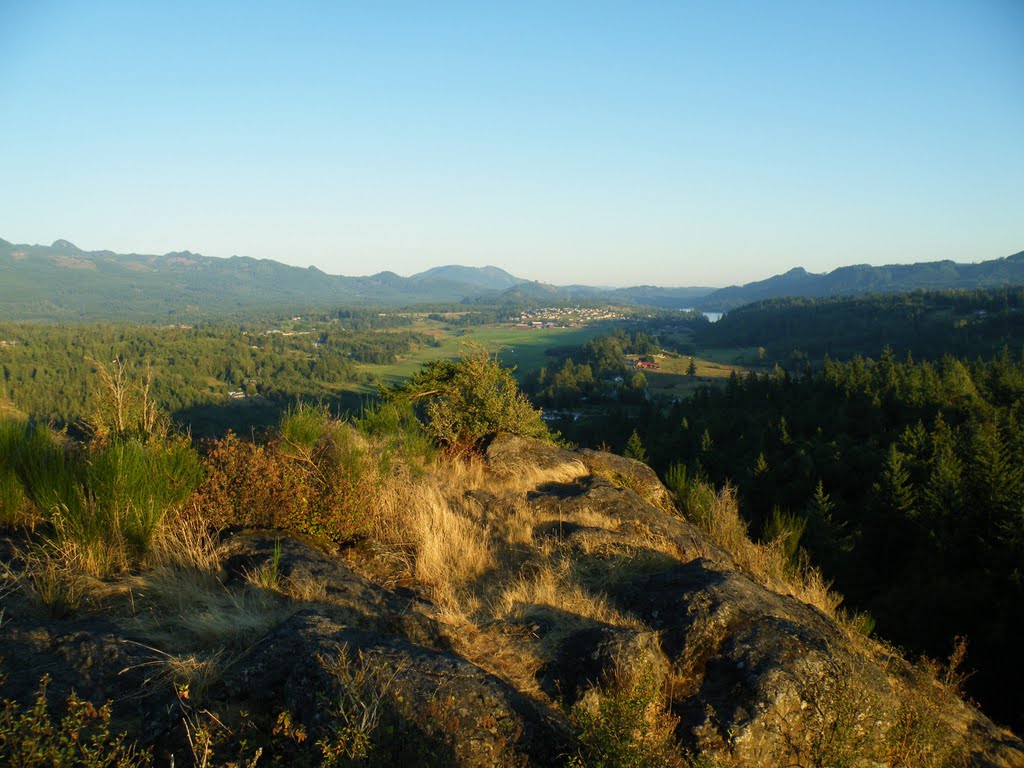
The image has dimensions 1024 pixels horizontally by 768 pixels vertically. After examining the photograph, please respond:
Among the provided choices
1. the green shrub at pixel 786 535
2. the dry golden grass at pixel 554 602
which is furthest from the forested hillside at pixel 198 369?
the dry golden grass at pixel 554 602

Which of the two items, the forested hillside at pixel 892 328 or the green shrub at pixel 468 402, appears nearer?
the green shrub at pixel 468 402

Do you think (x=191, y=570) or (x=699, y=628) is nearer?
(x=699, y=628)

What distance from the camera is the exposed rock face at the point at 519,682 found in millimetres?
2570

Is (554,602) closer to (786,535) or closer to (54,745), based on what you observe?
(54,745)

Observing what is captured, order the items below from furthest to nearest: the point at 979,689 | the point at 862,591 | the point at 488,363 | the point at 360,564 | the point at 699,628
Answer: the point at 862,591, the point at 979,689, the point at 488,363, the point at 360,564, the point at 699,628

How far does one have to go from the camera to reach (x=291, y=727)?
2.47 m

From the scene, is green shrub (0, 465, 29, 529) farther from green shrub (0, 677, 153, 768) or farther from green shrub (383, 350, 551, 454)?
green shrub (383, 350, 551, 454)

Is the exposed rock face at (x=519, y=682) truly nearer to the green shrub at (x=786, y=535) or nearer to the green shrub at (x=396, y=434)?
the green shrub at (x=396, y=434)

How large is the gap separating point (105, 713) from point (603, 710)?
6.84 feet

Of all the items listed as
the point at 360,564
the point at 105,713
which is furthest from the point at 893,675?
the point at 105,713

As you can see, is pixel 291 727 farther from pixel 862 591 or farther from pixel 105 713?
pixel 862 591

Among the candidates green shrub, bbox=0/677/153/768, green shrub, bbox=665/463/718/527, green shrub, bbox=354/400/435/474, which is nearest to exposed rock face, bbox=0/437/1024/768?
green shrub, bbox=0/677/153/768

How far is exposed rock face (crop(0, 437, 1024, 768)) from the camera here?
257 centimetres

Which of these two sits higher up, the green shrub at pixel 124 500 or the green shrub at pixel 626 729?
the green shrub at pixel 124 500
